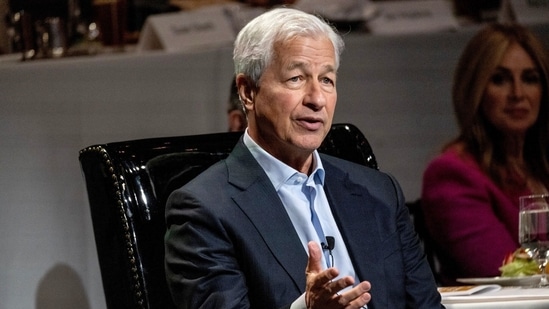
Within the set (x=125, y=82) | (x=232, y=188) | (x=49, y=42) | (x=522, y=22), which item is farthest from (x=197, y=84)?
(x=232, y=188)

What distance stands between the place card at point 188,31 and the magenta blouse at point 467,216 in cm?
104

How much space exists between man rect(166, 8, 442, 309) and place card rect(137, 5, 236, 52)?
5.37 ft

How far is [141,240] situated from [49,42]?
1.85 meters

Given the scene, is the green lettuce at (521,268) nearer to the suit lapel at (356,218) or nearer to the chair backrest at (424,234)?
the suit lapel at (356,218)

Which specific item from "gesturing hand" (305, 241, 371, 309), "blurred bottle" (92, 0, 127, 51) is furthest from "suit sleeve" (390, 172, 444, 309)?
"blurred bottle" (92, 0, 127, 51)

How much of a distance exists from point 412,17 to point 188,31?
928mm

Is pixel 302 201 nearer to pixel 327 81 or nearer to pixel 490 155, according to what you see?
pixel 327 81

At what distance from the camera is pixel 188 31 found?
428 centimetres

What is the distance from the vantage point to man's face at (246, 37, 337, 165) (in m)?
2.48

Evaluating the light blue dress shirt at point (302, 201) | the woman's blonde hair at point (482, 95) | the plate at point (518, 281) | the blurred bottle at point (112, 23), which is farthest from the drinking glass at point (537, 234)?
the blurred bottle at point (112, 23)

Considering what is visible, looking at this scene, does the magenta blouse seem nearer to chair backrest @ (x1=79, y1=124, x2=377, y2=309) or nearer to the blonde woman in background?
the blonde woman in background

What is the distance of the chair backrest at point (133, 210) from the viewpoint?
2.52 m

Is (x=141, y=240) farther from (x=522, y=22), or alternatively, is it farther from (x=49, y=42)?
(x=522, y=22)

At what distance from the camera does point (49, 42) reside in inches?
165
